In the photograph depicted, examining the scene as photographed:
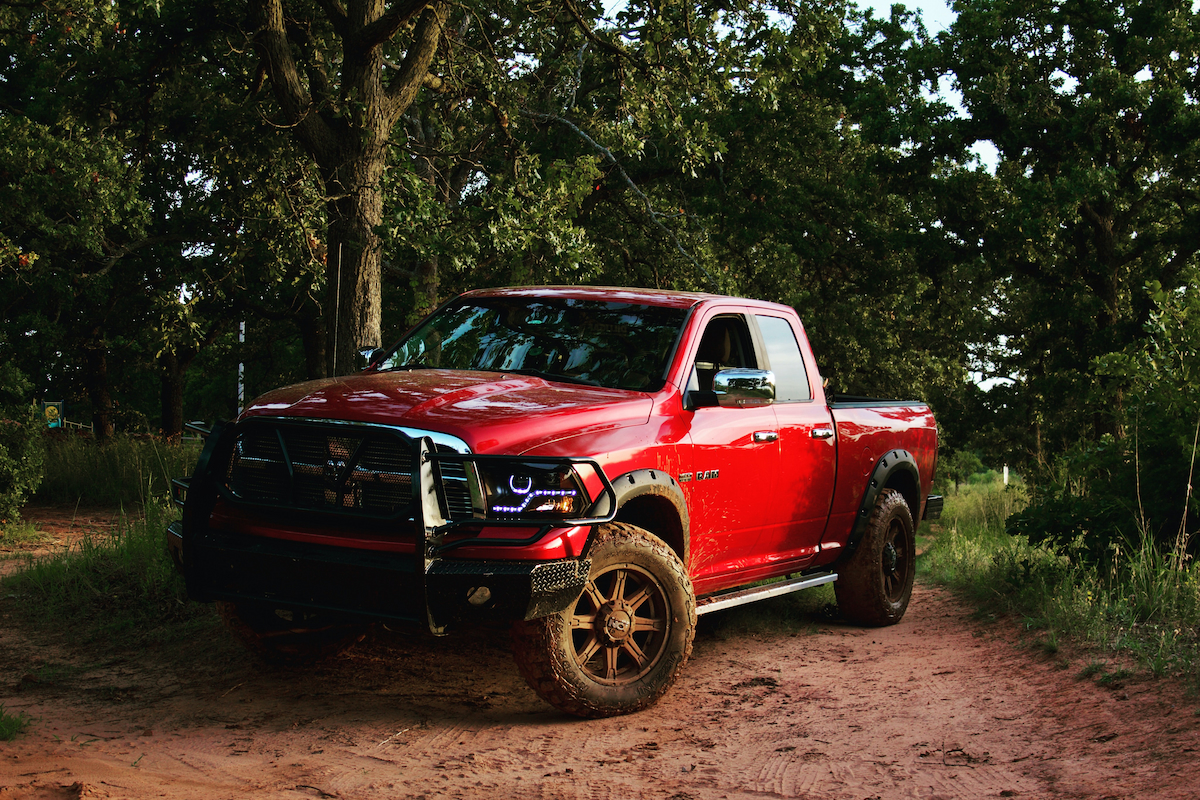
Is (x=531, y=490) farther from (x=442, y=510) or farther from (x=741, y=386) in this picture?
(x=741, y=386)

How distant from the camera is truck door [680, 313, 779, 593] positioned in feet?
18.6

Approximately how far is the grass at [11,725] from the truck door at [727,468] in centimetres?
320

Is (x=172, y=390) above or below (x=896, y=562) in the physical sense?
above

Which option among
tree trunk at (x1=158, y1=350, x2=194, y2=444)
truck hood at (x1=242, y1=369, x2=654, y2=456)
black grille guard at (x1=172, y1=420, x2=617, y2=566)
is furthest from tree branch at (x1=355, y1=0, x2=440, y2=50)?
tree trunk at (x1=158, y1=350, x2=194, y2=444)

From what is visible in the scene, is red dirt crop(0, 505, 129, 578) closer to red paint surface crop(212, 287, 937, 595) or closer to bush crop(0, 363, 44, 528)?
bush crop(0, 363, 44, 528)

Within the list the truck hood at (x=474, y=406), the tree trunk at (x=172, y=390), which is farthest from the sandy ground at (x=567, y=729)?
the tree trunk at (x=172, y=390)

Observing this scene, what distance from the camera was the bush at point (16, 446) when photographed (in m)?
10.6

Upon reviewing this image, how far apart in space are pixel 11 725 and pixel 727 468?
360 cm

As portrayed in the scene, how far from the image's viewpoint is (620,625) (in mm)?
5004

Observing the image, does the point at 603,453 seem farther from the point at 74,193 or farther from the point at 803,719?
the point at 74,193

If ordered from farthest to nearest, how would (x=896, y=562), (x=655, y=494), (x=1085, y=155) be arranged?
(x=1085, y=155) → (x=896, y=562) → (x=655, y=494)

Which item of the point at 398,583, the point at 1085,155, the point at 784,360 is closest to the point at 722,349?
the point at 784,360

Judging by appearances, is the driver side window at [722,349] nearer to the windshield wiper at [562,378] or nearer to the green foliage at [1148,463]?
the windshield wiper at [562,378]

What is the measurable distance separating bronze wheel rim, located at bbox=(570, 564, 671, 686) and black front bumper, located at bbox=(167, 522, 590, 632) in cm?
39
